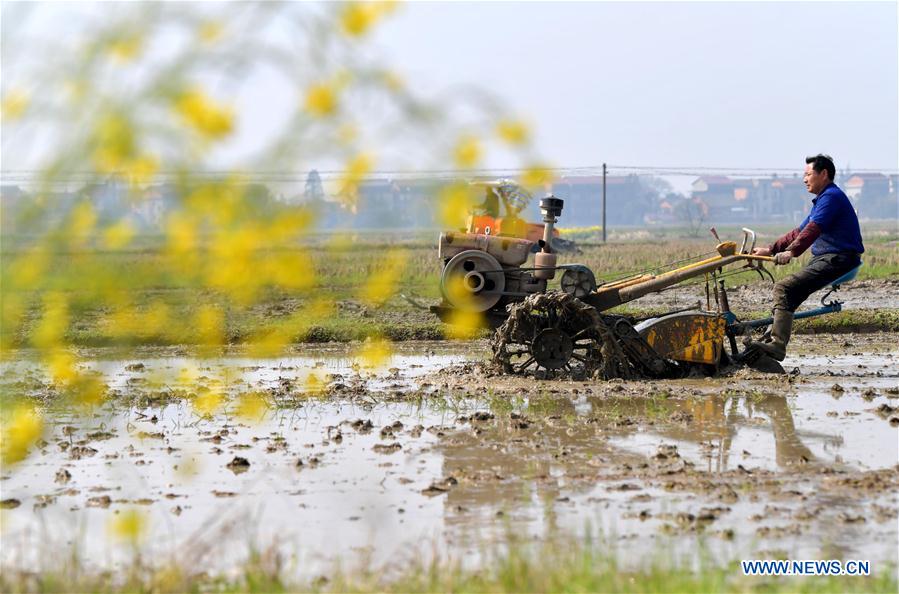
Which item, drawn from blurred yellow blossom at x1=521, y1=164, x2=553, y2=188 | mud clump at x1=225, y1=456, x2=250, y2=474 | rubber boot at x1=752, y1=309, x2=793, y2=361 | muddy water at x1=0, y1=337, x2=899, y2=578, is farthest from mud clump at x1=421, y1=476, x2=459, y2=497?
rubber boot at x1=752, y1=309, x2=793, y2=361

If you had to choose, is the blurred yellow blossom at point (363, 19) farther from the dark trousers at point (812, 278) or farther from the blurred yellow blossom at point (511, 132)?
the dark trousers at point (812, 278)

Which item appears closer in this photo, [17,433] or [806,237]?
[17,433]

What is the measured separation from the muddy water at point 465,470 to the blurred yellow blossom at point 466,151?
4.73 ft

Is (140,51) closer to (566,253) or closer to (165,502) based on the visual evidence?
(165,502)

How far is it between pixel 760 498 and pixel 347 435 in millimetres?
3607

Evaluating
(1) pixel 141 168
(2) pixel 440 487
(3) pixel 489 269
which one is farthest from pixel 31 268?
(3) pixel 489 269

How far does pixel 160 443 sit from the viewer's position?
360 inches

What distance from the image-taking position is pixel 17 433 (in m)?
4.71

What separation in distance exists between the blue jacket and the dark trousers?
0.09 m

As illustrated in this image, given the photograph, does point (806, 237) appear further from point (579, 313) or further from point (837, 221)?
point (579, 313)

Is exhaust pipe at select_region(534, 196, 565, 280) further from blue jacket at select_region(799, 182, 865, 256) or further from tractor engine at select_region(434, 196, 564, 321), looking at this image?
blue jacket at select_region(799, 182, 865, 256)

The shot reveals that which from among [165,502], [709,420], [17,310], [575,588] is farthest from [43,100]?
[709,420]

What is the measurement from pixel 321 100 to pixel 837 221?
7.78 metres

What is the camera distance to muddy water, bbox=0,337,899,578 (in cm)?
600
